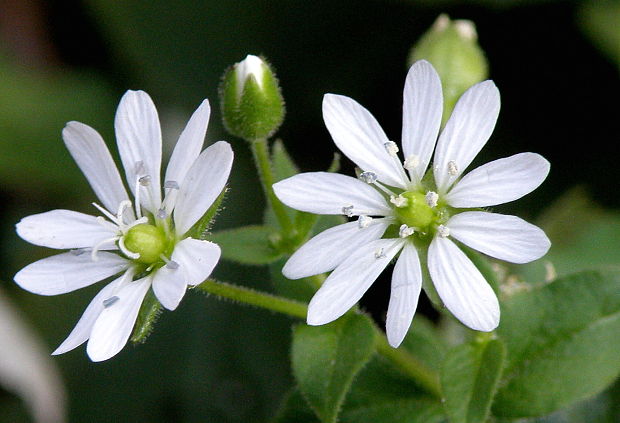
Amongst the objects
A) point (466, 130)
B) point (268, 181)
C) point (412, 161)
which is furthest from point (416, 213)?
point (268, 181)

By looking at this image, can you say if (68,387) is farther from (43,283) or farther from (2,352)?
(43,283)

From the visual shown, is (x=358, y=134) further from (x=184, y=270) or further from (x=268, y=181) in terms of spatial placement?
(x=184, y=270)

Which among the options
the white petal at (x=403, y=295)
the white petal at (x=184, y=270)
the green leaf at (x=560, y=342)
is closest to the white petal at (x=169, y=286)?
the white petal at (x=184, y=270)

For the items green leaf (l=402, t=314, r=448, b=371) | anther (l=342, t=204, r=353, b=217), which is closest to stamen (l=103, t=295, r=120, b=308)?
anther (l=342, t=204, r=353, b=217)

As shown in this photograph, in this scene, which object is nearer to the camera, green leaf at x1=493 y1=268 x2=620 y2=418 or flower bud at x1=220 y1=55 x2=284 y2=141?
flower bud at x1=220 y1=55 x2=284 y2=141

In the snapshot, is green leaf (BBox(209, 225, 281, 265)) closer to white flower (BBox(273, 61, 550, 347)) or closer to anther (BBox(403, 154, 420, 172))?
white flower (BBox(273, 61, 550, 347))

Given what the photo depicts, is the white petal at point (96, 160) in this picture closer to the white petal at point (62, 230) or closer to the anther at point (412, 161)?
the white petal at point (62, 230)
